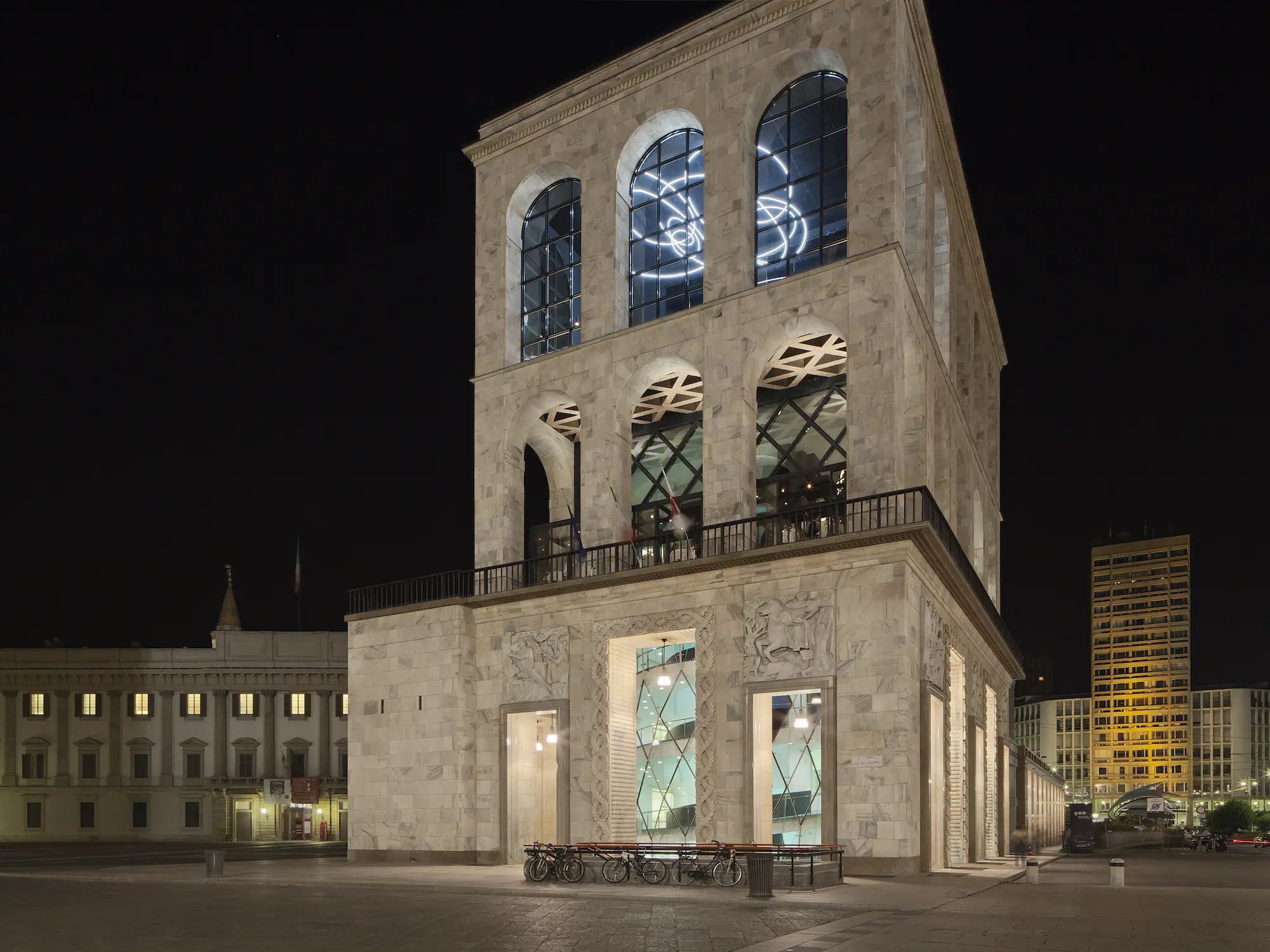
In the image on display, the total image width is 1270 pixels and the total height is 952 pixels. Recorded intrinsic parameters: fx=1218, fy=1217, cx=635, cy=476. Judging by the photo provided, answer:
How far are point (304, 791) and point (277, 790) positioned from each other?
1.78m

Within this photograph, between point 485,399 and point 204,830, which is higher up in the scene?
point 485,399

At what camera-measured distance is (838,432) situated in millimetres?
37062

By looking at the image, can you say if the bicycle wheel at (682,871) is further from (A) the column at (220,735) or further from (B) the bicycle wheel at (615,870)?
(A) the column at (220,735)

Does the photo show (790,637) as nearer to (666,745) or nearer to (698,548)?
(698,548)

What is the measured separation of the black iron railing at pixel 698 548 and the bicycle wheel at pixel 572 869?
7.82 metres

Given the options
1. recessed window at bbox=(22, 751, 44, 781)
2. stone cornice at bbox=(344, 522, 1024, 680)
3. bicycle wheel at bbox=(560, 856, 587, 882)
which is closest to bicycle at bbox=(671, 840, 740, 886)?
bicycle wheel at bbox=(560, 856, 587, 882)

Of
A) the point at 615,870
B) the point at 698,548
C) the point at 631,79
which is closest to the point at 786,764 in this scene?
the point at 698,548

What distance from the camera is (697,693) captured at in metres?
29.2

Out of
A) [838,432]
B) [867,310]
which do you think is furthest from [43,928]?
[838,432]

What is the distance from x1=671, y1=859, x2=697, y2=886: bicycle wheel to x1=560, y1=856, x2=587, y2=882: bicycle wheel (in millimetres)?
2159

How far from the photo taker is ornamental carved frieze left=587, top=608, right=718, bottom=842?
1128 inches

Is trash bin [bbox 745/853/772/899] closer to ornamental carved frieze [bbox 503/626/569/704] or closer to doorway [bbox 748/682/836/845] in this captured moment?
doorway [bbox 748/682/836/845]

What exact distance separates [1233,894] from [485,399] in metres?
23.4

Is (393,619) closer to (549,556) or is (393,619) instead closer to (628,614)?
(549,556)
